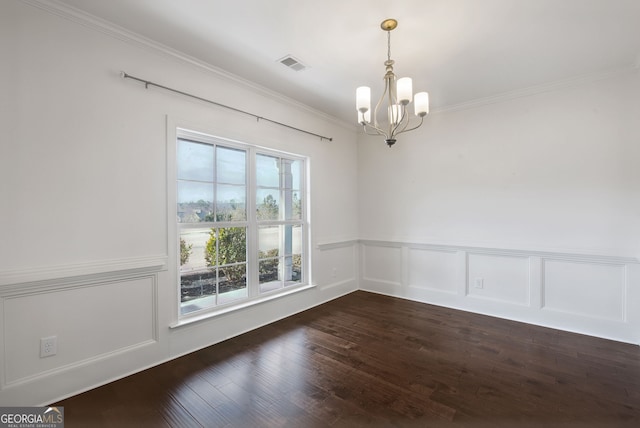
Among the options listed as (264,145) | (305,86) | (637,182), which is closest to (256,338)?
(264,145)

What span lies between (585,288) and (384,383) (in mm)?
2601

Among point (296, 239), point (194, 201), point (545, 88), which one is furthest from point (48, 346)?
point (545, 88)

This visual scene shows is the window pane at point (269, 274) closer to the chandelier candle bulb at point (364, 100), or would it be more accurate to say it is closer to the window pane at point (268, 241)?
the window pane at point (268, 241)

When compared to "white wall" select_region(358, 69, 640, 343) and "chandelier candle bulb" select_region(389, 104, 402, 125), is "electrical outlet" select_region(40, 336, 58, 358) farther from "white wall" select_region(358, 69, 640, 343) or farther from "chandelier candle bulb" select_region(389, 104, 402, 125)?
"white wall" select_region(358, 69, 640, 343)

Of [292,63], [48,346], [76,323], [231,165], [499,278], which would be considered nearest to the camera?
[48,346]

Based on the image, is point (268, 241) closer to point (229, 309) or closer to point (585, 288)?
point (229, 309)

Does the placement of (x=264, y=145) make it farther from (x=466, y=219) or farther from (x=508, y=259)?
(x=508, y=259)

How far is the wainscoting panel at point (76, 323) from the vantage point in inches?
71.9

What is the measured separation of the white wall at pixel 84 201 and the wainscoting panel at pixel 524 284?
2.76 m

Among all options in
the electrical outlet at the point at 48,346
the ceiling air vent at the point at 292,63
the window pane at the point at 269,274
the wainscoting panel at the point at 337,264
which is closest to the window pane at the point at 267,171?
the window pane at the point at 269,274

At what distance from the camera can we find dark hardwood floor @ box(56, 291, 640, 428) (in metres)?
1.79

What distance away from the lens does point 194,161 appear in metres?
2.77

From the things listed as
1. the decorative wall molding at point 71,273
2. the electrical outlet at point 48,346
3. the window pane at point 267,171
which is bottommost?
the electrical outlet at point 48,346

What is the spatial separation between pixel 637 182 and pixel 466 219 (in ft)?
5.24
